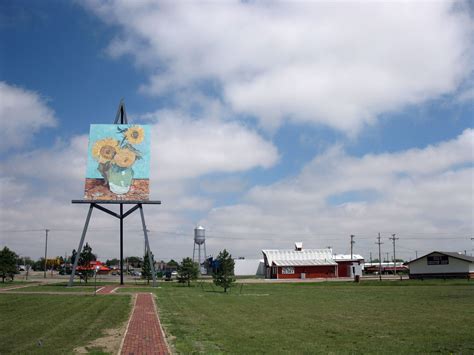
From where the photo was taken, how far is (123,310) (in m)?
24.3

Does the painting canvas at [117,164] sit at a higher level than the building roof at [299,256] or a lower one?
higher

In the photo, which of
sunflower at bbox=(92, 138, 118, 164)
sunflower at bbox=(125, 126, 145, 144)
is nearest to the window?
sunflower at bbox=(125, 126, 145, 144)

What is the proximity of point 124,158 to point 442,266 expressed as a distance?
5264 centimetres

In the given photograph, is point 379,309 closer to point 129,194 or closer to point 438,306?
point 438,306

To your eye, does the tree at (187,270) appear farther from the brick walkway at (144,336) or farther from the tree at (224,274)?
the brick walkway at (144,336)

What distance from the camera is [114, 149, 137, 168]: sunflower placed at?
A: 5016cm

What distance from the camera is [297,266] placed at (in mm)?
84625

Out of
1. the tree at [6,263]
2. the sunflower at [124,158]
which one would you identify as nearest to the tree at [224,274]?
the sunflower at [124,158]

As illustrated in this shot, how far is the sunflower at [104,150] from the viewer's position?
50.0 meters

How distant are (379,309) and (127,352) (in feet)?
51.4

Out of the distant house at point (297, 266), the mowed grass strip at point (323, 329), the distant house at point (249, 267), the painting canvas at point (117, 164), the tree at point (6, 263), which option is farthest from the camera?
the distant house at point (249, 267)

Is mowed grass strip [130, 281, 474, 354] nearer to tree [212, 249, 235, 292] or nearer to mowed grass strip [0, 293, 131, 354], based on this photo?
mowed grass strip [0, 293, 131, 354]

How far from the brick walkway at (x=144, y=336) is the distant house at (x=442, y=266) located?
62.1m

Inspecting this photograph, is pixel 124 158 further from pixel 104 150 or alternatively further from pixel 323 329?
pixel 323 329
